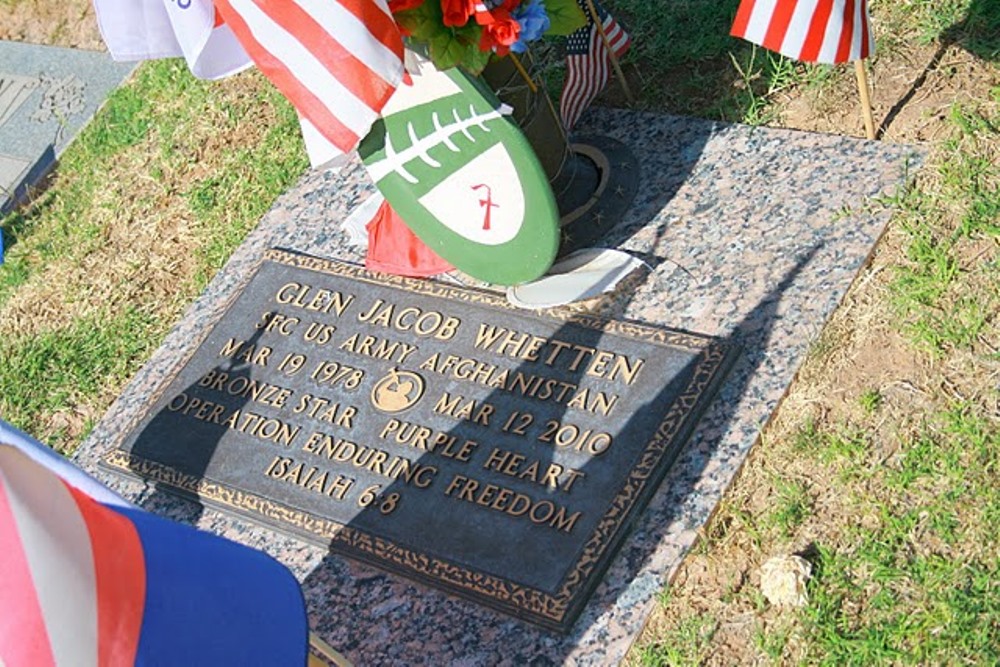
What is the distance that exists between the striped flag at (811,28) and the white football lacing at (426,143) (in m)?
0.76

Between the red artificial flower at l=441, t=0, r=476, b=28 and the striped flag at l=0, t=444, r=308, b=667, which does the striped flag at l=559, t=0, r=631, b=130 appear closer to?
the red artificial flower at l=441, t=0, r=476, b=28

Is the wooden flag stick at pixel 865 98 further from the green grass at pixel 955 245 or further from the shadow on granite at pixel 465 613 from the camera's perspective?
the shadow on granite at pixel 465 613

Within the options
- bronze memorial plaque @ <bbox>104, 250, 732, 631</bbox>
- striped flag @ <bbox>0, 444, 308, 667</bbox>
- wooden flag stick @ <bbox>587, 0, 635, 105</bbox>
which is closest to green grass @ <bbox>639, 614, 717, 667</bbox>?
bronze memorial plaque @ <bbox>104, 250, 732, 631</bbox>

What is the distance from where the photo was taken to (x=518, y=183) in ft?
13.4

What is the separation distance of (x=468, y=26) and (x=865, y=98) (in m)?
1.25

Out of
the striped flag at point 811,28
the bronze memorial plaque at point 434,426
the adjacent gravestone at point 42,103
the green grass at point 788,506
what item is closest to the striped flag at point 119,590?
the bronze memorial plaque at point 434,426

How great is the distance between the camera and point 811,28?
155 inches

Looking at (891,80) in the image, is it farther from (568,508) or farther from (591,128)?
(568,508)

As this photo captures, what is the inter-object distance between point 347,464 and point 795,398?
133cm

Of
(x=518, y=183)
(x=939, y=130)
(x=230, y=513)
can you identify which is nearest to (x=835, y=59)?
(x=939, y=130)

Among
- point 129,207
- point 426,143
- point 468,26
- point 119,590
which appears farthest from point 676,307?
point 129,207

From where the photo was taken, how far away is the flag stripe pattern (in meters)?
3.59

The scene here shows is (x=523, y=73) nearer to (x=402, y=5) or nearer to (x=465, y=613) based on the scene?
(x=402, y=5)

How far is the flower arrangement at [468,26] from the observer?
12.6 feet
